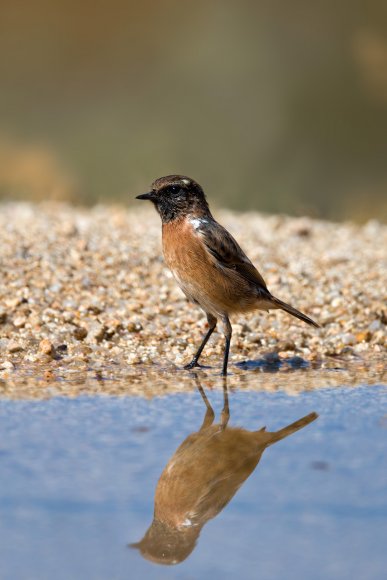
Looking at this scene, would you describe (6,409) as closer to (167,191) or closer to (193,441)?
(193,441)

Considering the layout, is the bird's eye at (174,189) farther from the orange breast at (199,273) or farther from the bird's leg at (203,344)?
the bird's leg at (203,344)

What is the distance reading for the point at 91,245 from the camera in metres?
8.67

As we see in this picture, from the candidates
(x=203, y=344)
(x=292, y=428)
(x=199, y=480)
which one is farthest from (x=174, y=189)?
(x=199, y=480)

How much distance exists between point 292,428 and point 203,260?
1.71 m

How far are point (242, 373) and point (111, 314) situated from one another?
1.36m

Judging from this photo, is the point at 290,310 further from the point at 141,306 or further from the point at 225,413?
the point at 225,413

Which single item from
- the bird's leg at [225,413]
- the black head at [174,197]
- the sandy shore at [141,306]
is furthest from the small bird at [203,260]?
the bird's leg at [225,413]

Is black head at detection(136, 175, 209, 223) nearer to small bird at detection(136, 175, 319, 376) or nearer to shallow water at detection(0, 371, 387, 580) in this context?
small bird at detection(136, 175, 319, 376)

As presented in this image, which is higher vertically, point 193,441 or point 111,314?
point 111,314

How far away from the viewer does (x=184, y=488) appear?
3611 millimetres

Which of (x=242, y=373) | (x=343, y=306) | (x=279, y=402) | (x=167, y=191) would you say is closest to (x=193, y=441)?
(x=279, y=402)

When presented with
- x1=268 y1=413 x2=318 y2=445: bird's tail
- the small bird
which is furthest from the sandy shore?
x1=268 y1=413 x2=318 y2=445: bird's tail

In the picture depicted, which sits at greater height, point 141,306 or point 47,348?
point 141,306

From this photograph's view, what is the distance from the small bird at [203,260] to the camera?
590cm
